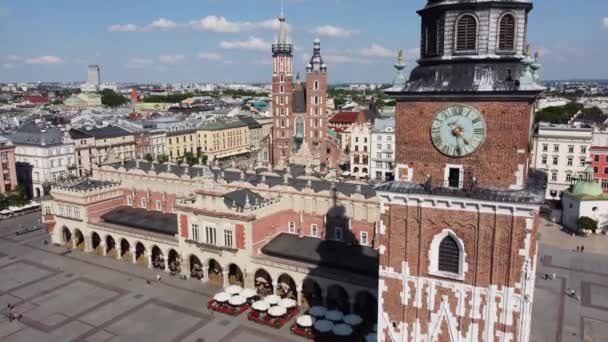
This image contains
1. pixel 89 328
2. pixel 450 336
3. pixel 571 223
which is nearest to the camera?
pixel 450 336

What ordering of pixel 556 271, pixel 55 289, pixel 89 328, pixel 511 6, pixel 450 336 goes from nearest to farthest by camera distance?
pixel 511 6 → pixel 450 336 → pixel 89 328 → pixel 55 289 → pixel 556 271

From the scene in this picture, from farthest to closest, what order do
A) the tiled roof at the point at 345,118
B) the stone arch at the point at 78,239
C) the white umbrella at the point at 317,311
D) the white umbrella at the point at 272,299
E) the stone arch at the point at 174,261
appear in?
the tiled roof at the point at 345,118 < the stone arch at the point at 78,239 < the stone arch at the point at 174,261 < the white umbrella at the point at 272,299 < the white umbrella at the point at 317,311

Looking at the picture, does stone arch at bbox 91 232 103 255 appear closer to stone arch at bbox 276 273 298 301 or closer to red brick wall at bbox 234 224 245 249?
red brick wall at bbox 234 224 245 249

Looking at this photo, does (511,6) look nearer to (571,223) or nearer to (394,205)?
(394,205)

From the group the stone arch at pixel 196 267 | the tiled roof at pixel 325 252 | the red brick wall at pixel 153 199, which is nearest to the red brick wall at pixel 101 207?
the red brick wall at pixel 153 199

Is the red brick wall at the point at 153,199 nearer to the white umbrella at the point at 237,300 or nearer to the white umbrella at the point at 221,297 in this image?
the white umbrella at the point at 221,297

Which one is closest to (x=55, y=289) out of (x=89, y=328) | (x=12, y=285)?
(x=12, y=285)
